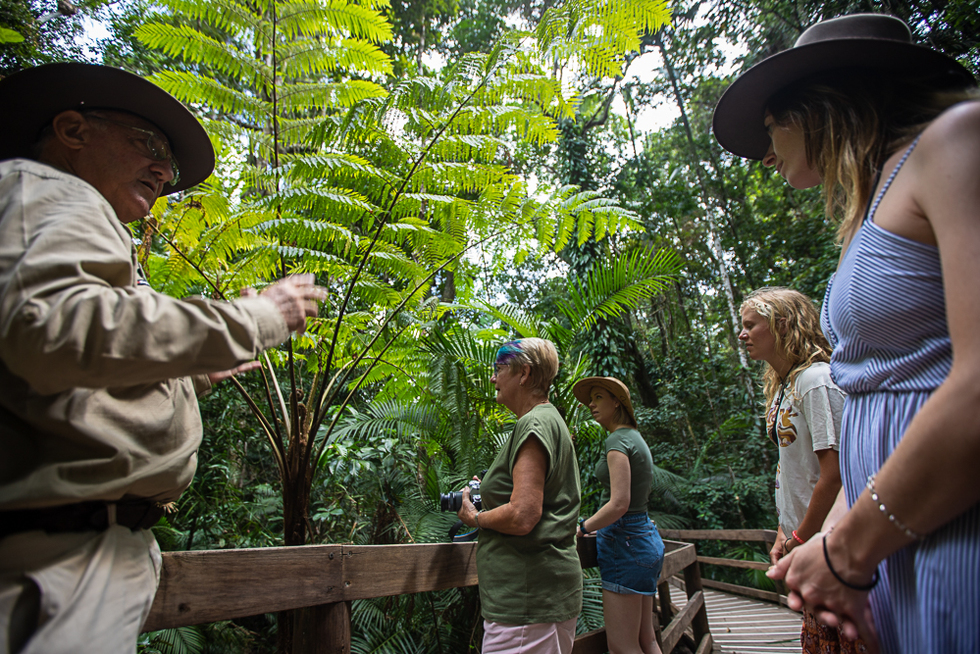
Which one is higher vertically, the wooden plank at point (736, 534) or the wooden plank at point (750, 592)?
the wooden plank at point (736, 534)

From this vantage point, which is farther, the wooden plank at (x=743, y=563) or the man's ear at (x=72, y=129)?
the wooden plank at (x=743, y=563)

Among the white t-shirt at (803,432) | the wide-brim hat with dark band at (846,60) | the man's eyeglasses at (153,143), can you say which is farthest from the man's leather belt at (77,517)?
the white t-shirt at (803,432)

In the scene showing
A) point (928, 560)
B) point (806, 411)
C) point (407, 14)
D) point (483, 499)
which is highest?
point (407, 14)

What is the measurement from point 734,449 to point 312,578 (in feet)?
36.8

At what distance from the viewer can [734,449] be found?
1074cm

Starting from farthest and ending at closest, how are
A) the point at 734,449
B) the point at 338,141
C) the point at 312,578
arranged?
the point at 734,449
the point at 338,141
the point at 312,578

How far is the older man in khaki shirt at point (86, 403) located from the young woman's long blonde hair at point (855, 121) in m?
1.10

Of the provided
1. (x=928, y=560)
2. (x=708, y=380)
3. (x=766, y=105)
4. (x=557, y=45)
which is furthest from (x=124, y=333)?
(x=708, y=380)

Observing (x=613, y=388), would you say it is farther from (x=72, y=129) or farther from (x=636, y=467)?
(x=72, y=129)

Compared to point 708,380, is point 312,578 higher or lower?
higher

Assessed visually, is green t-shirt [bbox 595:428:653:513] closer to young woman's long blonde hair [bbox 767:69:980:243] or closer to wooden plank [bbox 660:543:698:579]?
wooden plank [bbox 660:543:698:579]

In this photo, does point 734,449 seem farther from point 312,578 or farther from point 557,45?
point 312,578

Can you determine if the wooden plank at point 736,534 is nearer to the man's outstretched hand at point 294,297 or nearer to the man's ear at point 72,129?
the man's outstretched hand at point 294,297

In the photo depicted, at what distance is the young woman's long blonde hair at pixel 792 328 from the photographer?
1.96 metres
